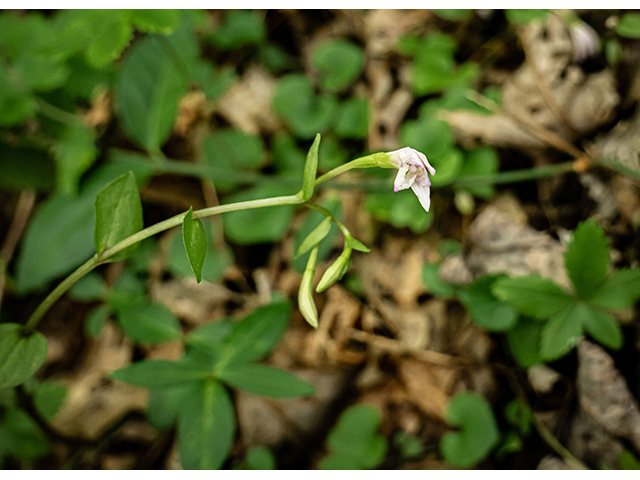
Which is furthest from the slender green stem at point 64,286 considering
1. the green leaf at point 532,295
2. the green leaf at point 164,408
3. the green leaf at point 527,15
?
the green leaf at point 527,15

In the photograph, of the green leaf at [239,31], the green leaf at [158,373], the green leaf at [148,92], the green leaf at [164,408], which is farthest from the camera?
the green leaf at [239,31]

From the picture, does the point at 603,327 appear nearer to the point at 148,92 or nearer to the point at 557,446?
the point at 557,446

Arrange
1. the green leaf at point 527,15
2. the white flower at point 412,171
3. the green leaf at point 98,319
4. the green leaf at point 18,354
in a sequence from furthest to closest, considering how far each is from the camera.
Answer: the green leaf at point 98,319 < the green leaf at point 527,15 < the green leaf at point 18,354 < the white flower at point 412,171

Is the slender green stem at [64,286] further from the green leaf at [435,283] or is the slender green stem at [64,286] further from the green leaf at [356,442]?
the green leaf at [435,283]

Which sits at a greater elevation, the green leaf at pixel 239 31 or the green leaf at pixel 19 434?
the green leaf at pixel 239 31

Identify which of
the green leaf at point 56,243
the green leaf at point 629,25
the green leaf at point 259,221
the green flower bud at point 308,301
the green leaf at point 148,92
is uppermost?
the green leaf at point 148,92

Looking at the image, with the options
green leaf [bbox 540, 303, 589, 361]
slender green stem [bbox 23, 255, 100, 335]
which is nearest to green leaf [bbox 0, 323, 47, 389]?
slender green stem [bbox 23, 255, 100, 335]

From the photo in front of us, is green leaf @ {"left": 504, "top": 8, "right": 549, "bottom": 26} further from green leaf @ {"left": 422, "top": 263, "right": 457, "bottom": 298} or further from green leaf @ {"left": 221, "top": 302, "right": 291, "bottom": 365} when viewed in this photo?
green leaf @ {"left": 221, "top": 302, "right": 291, "bottom": 365}
